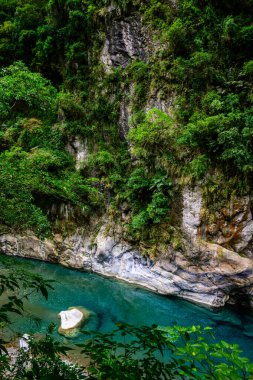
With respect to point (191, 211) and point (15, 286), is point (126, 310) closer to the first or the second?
point (191, 211)

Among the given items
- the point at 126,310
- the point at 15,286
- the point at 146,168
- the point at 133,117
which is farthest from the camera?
the point at 133,117

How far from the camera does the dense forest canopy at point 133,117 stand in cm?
876

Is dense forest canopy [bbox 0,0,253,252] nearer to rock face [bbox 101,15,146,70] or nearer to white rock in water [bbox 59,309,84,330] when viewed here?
rock face [bbox 101,15,146,70]

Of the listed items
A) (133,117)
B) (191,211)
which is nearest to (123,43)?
(133,117)

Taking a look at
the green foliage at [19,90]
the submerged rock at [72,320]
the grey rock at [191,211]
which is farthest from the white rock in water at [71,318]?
the green foliage at [19,90]

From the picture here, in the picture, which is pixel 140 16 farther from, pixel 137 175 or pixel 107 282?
pixel 107 282

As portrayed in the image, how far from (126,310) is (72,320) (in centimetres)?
195

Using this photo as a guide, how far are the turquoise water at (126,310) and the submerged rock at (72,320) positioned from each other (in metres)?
0.22

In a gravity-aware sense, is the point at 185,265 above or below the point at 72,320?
above

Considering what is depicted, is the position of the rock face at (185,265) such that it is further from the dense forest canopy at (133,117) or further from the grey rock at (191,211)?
the dense forest canopy at (133,117)

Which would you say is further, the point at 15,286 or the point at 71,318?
the point at 71,318

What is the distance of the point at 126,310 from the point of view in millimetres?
8289

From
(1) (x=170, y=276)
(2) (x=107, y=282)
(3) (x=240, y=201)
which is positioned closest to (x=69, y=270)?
(2) (x=107, y=282)

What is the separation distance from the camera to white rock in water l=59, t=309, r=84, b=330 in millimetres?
6866
